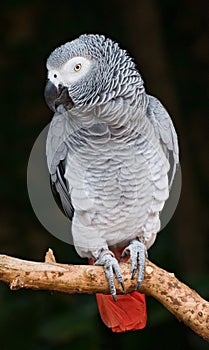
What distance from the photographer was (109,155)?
1546 mm

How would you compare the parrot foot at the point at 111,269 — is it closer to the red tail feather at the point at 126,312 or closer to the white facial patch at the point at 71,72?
the red tail feather at the point at 126,312

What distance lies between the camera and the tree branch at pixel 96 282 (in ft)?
4.39

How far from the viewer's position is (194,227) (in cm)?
261

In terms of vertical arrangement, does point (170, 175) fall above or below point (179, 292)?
above

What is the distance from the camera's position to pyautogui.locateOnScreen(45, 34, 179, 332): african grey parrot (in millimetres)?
1448

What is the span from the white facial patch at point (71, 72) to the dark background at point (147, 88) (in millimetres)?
1059

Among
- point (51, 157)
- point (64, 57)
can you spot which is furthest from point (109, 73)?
point (51, 157)

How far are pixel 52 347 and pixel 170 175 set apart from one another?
2.77 feet

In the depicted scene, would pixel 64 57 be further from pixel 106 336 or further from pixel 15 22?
pixel 15 22

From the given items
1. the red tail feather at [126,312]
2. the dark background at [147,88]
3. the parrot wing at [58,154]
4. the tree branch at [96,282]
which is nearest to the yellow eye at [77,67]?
the parrot wing at [58,154]

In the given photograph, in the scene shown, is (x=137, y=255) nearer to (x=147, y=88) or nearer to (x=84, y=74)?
(x=84, y=74)

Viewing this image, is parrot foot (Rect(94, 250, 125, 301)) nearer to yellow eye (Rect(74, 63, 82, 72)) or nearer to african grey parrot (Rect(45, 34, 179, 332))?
african grey parrot (Rect(45, 34, 179, 332))

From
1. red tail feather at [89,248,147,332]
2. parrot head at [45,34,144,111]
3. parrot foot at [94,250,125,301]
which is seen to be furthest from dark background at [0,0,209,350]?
parrot head at [45,34,144,111]

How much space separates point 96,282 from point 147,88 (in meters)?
1.32
